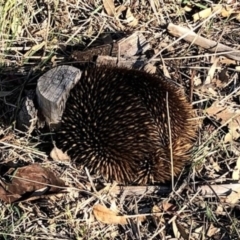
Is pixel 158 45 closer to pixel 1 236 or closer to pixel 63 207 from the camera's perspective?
pixel 63 207

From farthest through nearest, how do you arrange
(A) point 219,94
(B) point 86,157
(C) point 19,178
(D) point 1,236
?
(A) point 219,94 < (B) point 86,157 < (C) point 19,178 < (D) point 1,236

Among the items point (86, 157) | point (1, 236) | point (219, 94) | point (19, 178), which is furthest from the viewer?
point (219, 94)

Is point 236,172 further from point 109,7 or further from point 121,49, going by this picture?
point 109,7

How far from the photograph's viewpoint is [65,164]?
3879mm

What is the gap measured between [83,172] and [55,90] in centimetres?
51

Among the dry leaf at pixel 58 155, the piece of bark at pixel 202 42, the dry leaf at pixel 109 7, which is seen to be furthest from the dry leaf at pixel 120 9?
the dry leaf at pixel 58 155

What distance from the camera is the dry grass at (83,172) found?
11.6ft

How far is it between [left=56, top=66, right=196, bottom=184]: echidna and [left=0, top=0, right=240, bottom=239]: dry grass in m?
0.11

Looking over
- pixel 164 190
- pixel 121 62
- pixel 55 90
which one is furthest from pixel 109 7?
pixel 164 190

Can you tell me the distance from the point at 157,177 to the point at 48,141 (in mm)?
723

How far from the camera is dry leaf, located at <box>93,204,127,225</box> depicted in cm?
356

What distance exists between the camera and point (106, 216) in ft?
11.8

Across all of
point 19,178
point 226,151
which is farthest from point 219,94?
point 19,178

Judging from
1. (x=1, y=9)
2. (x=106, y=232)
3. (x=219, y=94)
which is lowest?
(x=106, y=232)
